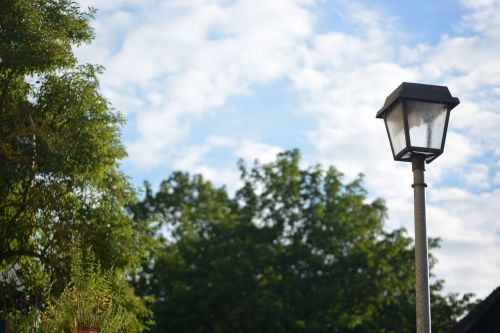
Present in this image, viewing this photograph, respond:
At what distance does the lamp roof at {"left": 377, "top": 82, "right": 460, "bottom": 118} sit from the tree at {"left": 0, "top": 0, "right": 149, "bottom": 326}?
17033 mm

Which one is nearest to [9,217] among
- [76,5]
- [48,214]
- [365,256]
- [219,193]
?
[48,214]

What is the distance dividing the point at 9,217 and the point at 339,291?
66.9 feet

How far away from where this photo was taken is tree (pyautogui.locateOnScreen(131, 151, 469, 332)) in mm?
38562

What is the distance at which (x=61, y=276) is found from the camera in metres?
22.8

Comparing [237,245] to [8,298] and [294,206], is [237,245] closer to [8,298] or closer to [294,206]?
[294,206]

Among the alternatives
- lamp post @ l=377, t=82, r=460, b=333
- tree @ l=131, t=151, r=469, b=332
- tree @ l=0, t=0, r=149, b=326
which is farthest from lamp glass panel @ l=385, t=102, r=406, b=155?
tree @ l=131, t=151, r=469, b=332

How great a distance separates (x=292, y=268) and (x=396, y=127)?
34.4m

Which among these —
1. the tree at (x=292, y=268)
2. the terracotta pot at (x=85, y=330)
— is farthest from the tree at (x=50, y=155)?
the tree at (x=292, y=268)

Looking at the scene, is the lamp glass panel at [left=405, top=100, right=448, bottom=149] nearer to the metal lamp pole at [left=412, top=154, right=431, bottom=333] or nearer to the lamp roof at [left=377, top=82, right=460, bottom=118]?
the lamp roof at [left=377, top=82, right=460, bottom=118]

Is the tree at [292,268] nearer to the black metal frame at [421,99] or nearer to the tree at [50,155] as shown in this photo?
the tree at [50,155]

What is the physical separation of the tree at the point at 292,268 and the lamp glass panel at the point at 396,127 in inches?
1249

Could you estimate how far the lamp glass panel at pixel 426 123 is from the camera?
622 cm

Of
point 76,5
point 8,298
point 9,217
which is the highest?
point 76,5

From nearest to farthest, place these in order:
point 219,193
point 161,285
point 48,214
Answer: point 48,214 → point 161,285 → point 219,193
